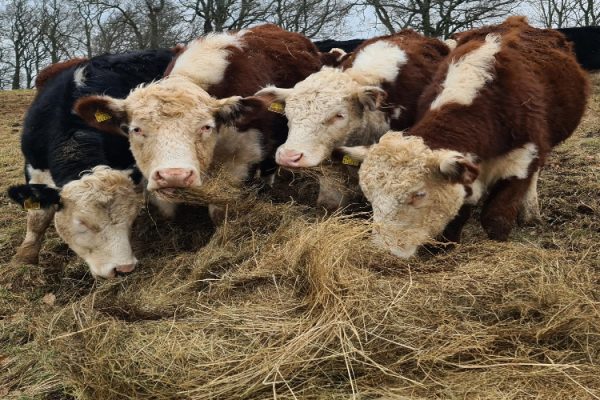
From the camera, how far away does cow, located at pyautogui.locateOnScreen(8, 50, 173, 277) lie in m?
4.51

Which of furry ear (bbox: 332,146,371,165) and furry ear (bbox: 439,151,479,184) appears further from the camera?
furry ear (bbox: 332,146,371,165)

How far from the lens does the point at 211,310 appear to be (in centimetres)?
351

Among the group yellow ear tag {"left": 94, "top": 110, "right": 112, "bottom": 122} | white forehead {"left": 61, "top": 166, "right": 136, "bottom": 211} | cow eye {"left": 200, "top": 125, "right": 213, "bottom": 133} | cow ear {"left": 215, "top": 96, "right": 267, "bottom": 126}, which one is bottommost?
white forehead {"left": 61, "top": 166, "right": 136, "bottom": 211}

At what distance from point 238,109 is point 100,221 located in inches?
57.3

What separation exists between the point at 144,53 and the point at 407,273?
4217 mm

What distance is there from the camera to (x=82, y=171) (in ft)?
15.5

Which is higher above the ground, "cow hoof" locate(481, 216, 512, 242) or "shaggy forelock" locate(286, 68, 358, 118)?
"shaggy forelock" locate(286, 68, 358, 118)

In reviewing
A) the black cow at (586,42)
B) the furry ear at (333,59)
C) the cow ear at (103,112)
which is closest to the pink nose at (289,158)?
the cow ear at (103,112)

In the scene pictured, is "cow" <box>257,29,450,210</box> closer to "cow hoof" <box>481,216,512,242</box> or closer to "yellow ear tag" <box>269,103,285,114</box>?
"yellow ear tag" <box>269,103,285,114</box>

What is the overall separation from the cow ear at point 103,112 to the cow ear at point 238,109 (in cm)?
77

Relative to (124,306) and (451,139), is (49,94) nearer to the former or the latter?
(124,306)

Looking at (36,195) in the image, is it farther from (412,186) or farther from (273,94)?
(412,186)

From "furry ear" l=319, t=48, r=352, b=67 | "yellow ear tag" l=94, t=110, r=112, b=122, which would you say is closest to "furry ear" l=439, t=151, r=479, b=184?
"yellow ear tag" l=94, t=110, r=112, b=122

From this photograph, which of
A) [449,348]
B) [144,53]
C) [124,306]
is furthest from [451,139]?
[144,53]
